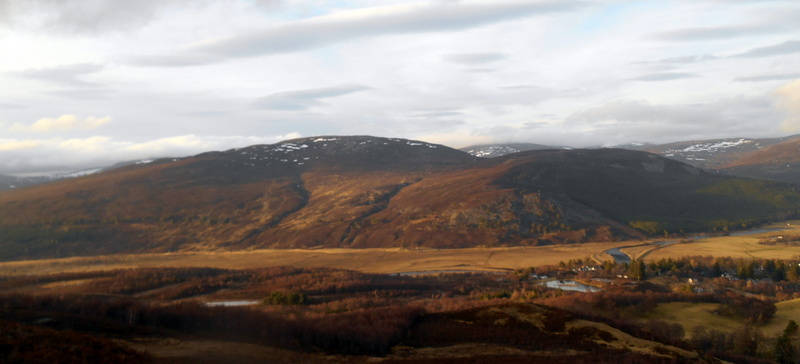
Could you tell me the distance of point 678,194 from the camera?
16688cm

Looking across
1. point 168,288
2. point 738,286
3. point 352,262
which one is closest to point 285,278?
point 168,288

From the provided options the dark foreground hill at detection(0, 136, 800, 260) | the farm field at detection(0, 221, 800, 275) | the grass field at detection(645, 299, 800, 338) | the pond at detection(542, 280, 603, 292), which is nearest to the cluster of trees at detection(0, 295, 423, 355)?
the grass field at detection(645, 299, 800, 338)

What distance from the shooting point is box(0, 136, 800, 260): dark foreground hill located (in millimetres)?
121438

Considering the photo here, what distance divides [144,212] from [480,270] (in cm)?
10885

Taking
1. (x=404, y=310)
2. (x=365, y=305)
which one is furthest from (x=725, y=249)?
(x=404, y=310)

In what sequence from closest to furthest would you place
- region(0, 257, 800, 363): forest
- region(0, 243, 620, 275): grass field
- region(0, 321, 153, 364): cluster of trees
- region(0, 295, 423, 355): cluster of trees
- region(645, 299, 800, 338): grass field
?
region(0, 321, 153, 364): cluster of trees
region(0, 257, 800, 363): forest
region(0, 295, 423, 355): cluster of trees
region(645, 299, 800, 338): grass field
region(0, 243, 620, 275): grass field

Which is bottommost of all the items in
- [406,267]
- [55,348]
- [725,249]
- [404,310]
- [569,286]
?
[406,267]

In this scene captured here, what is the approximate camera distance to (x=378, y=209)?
5945 inches

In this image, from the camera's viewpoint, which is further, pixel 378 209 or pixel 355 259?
pixel 378 209

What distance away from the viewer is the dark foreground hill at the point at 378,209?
398ft

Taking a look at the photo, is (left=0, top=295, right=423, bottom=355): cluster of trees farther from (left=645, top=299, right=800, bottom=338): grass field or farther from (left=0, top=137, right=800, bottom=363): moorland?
(left=645, top=299, right=800, bottom=338): grass field

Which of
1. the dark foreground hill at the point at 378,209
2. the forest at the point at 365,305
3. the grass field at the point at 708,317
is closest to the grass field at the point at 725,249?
the forest at the point at 365,305

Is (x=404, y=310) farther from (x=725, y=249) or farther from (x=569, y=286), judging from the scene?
(x=725, y=249)

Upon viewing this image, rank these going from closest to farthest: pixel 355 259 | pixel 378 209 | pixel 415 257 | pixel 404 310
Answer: pixel 404 310 < pixel 355 259 < pixel 415 257 < pixel 378 209
